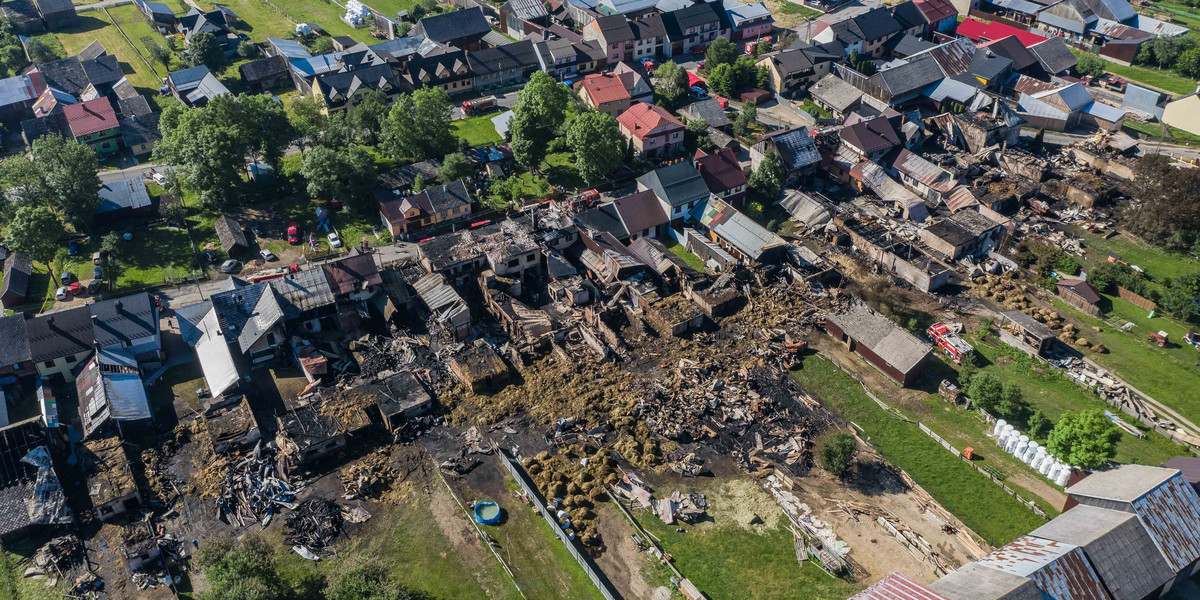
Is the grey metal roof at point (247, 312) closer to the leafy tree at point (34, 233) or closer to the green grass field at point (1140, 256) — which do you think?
the leafy tree at point (34, 233)

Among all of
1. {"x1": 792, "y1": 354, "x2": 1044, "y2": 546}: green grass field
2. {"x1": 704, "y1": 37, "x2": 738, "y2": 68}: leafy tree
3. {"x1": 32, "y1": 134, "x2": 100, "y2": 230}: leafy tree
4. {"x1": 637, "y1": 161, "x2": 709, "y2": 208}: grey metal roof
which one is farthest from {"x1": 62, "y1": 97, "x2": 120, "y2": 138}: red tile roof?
{"x1": 792, "y1": 354, "x2": 1044, "y2": 546}: green grass field

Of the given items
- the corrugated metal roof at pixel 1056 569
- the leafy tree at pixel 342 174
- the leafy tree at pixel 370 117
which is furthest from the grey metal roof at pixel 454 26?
the corrugated metal roof at pixel 1056 569

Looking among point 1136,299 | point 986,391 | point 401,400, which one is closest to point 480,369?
point 401,400

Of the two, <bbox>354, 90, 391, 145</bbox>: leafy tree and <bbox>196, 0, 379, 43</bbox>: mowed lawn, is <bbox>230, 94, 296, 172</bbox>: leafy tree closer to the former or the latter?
<bbox>354, 90, 391, 145</bbox>: leafy tree

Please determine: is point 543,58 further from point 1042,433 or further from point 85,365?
point 1042,433

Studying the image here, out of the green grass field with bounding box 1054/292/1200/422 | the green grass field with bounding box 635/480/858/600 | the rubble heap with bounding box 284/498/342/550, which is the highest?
the green grass field with bounding box 1054/292/1200/422

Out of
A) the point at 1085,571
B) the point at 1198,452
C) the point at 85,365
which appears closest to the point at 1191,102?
the point at 1198,452
